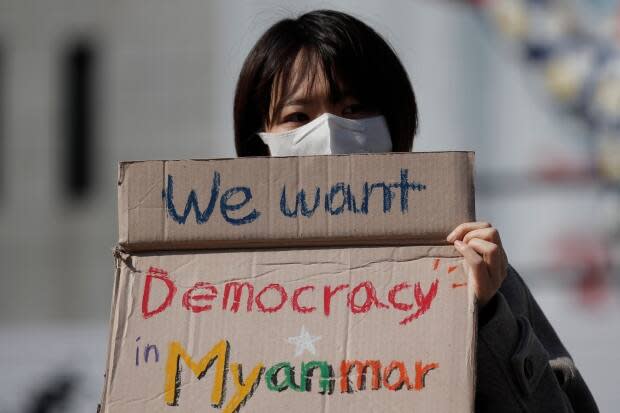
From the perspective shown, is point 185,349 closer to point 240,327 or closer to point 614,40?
point 240,327

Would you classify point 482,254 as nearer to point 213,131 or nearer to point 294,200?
point 294,200

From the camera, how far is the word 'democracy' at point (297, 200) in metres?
1.62

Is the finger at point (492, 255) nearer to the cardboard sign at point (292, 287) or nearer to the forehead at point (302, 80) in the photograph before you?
the cardboard sign at point (292, 287)

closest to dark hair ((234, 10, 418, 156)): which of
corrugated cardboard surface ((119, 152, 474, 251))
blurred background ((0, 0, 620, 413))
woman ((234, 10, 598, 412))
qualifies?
woman ((234, 10, 598, 412))

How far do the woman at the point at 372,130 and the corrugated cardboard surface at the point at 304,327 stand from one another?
63 millimetres

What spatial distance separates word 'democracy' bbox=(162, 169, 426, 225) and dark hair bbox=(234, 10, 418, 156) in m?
0.26

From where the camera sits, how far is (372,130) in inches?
73.4

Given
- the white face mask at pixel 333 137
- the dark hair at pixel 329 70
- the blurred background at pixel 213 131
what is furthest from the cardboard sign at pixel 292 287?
the blurred background at pixel 213 131

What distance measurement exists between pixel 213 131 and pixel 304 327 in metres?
5.64

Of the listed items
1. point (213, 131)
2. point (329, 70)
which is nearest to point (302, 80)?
point (329, 70)

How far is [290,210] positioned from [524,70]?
4851 mm

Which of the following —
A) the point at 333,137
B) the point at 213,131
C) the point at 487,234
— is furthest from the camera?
the point at 213,131

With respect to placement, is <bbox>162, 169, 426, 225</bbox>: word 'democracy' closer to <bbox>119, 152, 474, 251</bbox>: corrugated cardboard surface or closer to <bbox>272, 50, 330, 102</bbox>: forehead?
<bbox>119, 152, 474, 251</bbox>: corrugated cardboard surface

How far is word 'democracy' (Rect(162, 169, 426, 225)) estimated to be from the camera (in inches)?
63.7
